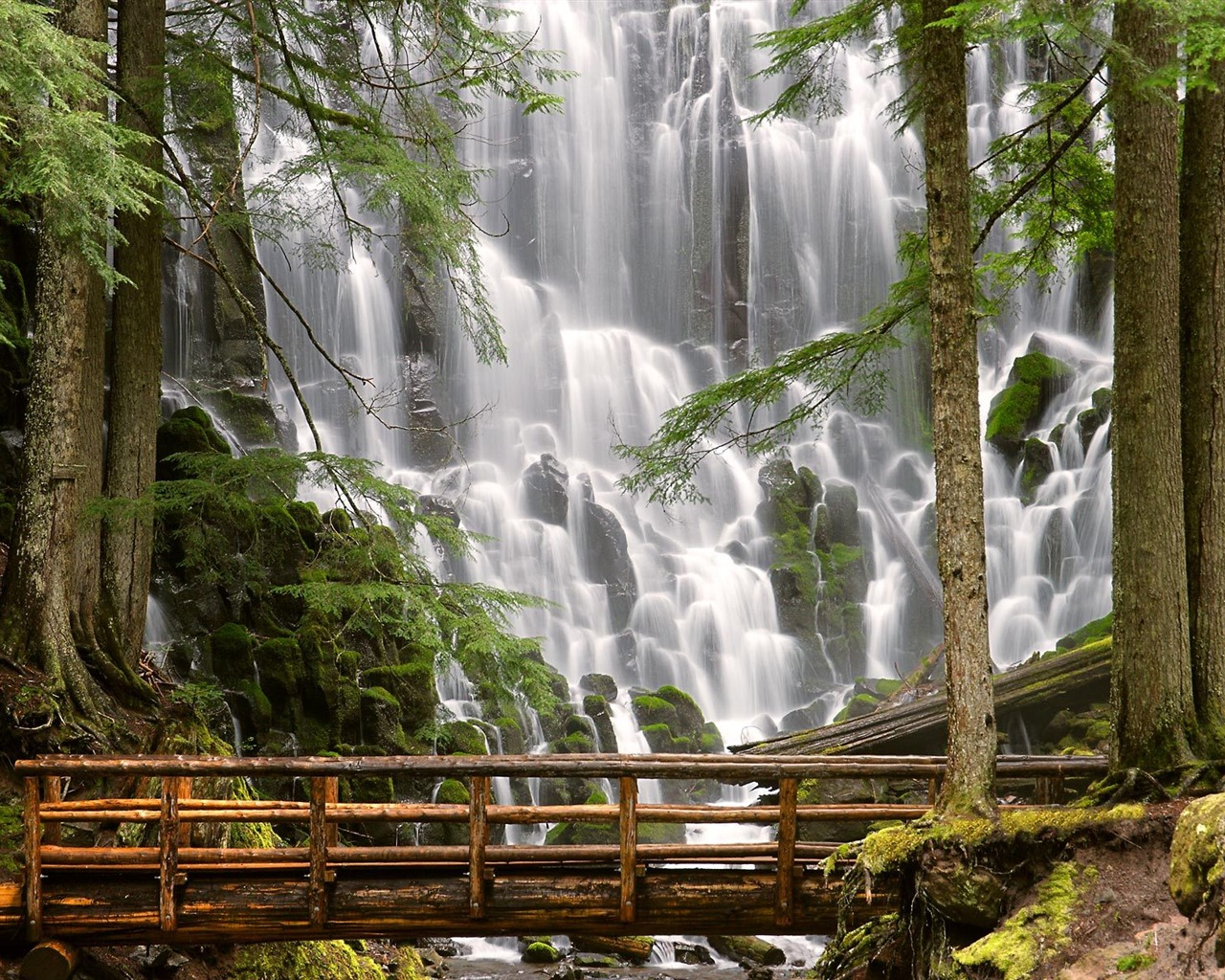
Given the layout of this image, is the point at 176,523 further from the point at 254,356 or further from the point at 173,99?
the point at 254,356

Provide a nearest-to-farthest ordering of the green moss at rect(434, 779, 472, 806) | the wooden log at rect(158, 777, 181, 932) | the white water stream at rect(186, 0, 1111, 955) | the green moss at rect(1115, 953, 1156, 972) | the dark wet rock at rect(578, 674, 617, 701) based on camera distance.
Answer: the green moss at rect(1115, 953, 1156, 972) → the wooden log at rect(158, 777, 181, 932) → the green moss at rect(434, 779, 472, 806) → the dark wet rock at rect(578, 674, 617, 701) → the white water stream at rect(186, 0, 1111, 955)

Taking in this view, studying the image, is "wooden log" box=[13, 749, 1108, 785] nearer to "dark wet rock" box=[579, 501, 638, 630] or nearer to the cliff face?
the cliff face

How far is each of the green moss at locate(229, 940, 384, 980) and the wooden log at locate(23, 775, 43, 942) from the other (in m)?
1.76

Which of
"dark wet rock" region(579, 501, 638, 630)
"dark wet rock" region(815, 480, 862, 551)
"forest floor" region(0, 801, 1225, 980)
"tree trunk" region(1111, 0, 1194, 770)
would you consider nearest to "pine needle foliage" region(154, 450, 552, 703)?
"forest floor" region(0, 801, 1225, 980)

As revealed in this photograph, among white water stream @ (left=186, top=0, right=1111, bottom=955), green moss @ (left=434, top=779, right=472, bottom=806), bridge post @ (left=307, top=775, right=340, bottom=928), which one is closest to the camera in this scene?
bridge post @ (left=307, top=775, right=340, bottom=928)

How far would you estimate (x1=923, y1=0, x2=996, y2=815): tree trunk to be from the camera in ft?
19.0

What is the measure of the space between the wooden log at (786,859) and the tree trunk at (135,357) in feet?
18.6

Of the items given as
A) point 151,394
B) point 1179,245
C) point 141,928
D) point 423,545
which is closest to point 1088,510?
point 423,545

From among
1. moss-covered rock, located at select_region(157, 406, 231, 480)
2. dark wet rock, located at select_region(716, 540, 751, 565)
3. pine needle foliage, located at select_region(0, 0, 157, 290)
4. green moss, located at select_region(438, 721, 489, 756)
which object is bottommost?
green moss, located at select_region(438, 721, 489, 756)

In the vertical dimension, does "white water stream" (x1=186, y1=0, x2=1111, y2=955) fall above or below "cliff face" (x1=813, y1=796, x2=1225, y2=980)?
above

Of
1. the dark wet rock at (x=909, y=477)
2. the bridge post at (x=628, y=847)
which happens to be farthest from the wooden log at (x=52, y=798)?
the dark wet rock at (x=909, y=477)

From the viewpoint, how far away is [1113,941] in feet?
16.4

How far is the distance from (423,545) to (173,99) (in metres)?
11.6

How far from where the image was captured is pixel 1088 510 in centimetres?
2164
